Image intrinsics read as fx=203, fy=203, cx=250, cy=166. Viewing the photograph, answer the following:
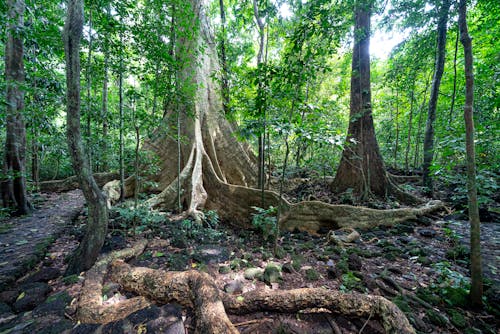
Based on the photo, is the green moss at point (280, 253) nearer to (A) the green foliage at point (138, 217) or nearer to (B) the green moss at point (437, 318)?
(B) the green moss at point (437, 318)

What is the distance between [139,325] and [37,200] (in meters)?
7.71

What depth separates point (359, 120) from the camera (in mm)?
6613

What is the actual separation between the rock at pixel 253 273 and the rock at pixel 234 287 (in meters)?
0.23

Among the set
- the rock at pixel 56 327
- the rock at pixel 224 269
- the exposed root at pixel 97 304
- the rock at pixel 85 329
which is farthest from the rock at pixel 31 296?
the rock at pixel 224 269

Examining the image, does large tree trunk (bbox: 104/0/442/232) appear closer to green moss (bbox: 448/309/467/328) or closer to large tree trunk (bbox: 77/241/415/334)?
large tree trunk (bbox: 77/241/415/334)

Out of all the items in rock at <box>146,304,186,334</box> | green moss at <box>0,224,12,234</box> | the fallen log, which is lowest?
rock at <box>146,304,186,334</box>

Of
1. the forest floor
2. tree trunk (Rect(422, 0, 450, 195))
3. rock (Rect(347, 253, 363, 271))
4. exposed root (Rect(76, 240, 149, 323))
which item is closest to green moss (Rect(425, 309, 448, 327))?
the forest floor

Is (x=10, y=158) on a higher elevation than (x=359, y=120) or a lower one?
lower

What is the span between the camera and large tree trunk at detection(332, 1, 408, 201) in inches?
243

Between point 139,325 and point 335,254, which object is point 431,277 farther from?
point 139,325

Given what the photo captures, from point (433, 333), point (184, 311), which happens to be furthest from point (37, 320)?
point (433, 333)

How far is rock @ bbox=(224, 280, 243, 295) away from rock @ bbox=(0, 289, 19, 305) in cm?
231

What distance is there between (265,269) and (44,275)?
2933 mm

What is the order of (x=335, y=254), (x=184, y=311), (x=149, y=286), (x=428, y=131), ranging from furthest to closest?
(x=428, y=131)
(x=335, y=254)
(x=149, y=286)
(x=184, y=311)
